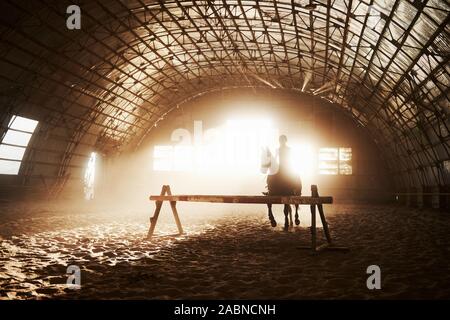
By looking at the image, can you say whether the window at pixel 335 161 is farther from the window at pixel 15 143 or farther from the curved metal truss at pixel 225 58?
the window at pixel 15 143

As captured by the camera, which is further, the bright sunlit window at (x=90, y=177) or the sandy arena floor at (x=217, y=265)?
the bright sunlit window at (x=90, y=177)

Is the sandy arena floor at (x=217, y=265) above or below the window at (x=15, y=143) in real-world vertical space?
below

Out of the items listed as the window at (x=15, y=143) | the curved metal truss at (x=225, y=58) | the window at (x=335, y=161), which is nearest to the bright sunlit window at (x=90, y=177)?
A: the curved metal truss at (x=225, y=58)

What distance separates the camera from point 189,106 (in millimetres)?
30359

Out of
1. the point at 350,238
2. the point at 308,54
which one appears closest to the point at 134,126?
the point at 308,54

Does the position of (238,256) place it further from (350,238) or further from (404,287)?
(350,238)

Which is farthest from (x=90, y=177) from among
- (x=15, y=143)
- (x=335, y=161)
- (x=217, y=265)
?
(x=217, y=265)

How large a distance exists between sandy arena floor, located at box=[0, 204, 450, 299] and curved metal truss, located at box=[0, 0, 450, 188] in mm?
8551

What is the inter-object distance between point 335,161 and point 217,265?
2482cm

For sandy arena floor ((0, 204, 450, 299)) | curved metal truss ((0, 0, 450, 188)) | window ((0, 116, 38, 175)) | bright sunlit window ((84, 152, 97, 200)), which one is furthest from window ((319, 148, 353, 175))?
window ((0, 116, 38, 175))

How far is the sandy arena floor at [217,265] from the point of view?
13.4ft

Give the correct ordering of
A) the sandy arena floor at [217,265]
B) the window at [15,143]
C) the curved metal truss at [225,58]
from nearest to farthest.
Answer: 1. the sandy arena floor at [217,265]
2. the curved metal truss at [225,58]
3. the window at [15,143]

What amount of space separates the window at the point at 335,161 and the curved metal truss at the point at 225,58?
2694 millimetres
